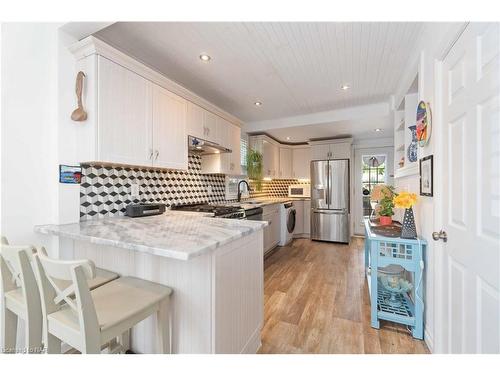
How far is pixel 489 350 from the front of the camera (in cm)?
87

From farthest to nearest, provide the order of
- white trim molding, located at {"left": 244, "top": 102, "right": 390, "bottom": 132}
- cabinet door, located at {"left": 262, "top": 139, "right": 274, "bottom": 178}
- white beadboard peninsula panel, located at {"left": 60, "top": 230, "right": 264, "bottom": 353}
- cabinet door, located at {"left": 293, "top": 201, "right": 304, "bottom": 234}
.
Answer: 1. cabinet door, located at {"left": 293, "top": 201, "right": 304, "bottom": 234}
2. cabinet door, located at {"left": 262, "top": 139, "right": 274, "bottom": 178}
3. white trim molding, located at {"left": 244, "top": 102, "right": 390, "bottom": 132}
4. white beadboard peninsula panel, located at {"left": 60, "top": 230, "right": 264, "bottom": 353}

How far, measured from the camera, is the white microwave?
5.51 meters

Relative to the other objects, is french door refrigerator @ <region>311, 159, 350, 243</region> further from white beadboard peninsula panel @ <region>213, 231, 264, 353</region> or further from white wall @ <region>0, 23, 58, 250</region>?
white wall @ <region>0, 23, 58, 250</region>

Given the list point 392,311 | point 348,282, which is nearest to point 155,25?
point 392,311

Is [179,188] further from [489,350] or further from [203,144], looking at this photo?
[489,350]

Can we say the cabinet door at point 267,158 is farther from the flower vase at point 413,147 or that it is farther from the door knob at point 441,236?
the door knob at point 441,236

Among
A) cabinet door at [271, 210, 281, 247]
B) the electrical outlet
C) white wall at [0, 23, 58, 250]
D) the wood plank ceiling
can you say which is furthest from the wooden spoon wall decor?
cabinet door at [271, 210, 281, 247]

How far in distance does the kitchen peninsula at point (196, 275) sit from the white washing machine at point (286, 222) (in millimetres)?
2905

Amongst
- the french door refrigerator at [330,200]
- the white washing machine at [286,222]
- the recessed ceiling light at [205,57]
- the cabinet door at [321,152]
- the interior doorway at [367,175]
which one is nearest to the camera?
the recessed ceiling light at [205,57]

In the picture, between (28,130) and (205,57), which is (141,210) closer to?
(28,130)

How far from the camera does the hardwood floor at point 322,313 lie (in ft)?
5.14

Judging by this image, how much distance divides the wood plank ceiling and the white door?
852mm

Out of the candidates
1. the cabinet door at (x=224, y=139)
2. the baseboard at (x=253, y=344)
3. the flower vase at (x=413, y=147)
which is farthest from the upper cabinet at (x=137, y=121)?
the flower vase at (x=413, y=147)

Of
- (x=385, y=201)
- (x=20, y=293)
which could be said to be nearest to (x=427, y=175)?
(x=385, y=201)
